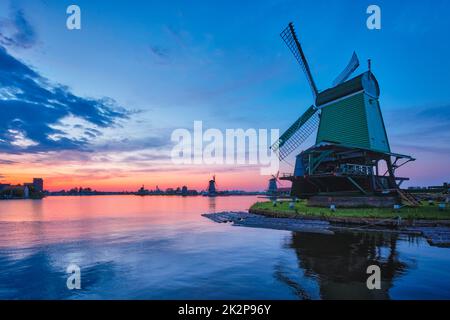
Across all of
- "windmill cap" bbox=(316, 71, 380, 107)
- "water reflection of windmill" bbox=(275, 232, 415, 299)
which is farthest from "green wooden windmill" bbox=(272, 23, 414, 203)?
"water reflection of windmill" bbox=(275, 232, 415, 299)

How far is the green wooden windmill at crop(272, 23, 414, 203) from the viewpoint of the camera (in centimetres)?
3587

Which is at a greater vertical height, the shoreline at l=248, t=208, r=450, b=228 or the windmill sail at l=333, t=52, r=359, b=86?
the windmill sail at l=333, t=52, r=359, b=86

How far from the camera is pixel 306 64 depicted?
48156 mm

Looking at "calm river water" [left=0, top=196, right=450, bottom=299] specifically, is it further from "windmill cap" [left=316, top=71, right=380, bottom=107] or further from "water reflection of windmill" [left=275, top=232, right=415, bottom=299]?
"windmill cap" [left=316, top=71, right=380, bottom=107]

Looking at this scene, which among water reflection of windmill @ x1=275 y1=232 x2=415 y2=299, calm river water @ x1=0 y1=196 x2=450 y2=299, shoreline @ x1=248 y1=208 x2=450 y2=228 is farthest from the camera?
shoreline @ x1=248 y1=208 x2=450 y2=228

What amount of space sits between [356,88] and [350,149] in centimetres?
884

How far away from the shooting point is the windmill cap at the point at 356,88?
37.3m

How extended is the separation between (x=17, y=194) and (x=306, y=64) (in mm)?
214200

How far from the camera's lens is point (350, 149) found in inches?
1464

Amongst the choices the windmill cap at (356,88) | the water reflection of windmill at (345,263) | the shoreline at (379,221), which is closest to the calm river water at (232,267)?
the water reflection of windmill at (345,263)

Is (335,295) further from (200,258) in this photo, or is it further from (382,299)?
(200,258)

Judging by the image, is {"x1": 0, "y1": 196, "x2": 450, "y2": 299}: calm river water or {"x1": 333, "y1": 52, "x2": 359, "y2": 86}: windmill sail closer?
{"x1": 0, "y1": 196, "x2": 450, "y2": 299}: calm river water

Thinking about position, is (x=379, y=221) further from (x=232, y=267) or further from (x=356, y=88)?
(x=356, y=88)
